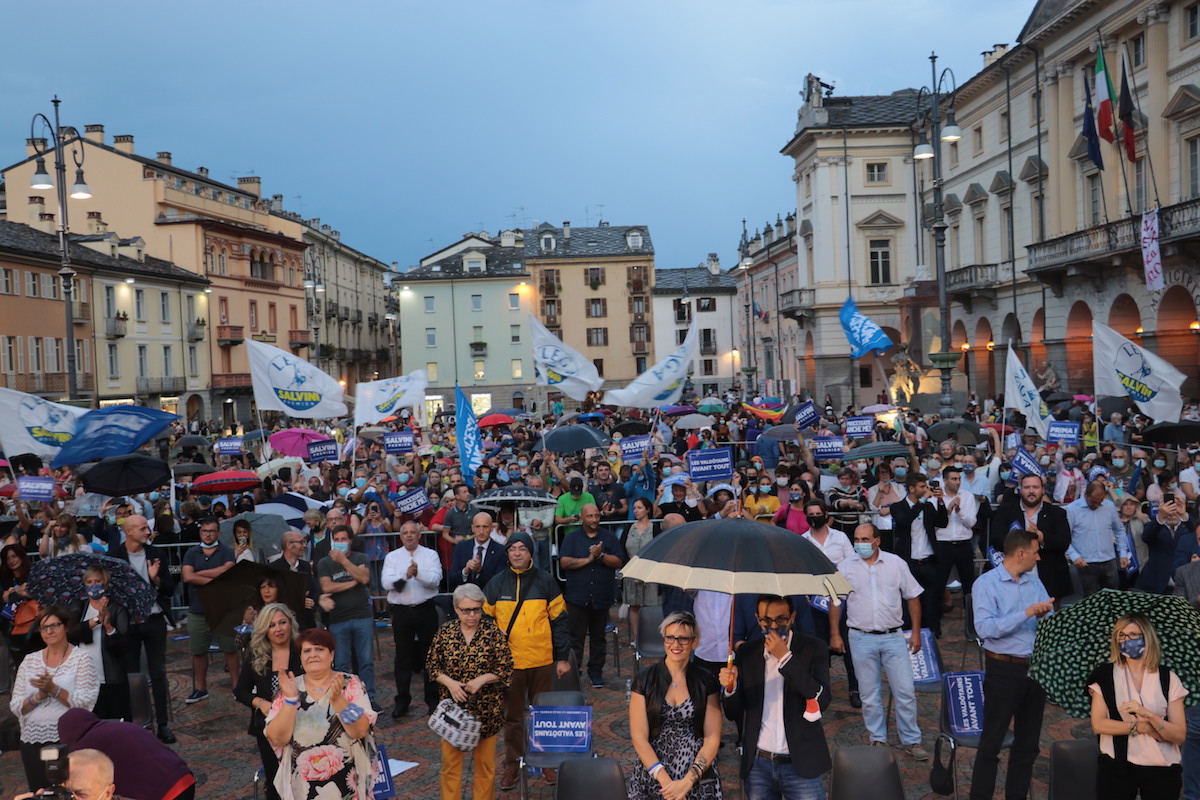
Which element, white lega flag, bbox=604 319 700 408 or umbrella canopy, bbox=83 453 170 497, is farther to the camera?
white lega flag, bbox=604 319 700 408

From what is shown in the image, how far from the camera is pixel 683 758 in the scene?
19.2ft

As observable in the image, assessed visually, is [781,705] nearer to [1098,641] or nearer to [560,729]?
[1098,641]

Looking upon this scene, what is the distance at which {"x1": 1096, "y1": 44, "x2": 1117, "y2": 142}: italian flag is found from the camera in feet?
99.7

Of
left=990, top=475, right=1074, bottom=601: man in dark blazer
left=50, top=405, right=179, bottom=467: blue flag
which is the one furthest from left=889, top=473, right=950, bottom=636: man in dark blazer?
left=50, top=405, right=179, bottom=467: blue flag

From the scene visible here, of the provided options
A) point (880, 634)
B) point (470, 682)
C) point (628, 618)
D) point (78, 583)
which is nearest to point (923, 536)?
point (880, 634)

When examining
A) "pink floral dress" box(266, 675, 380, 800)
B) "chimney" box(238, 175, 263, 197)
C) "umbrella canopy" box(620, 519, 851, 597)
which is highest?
"chimney" box(238, 175, 263, 197)

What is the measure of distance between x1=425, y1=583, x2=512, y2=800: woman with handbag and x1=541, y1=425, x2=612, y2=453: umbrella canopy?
10.5 metres

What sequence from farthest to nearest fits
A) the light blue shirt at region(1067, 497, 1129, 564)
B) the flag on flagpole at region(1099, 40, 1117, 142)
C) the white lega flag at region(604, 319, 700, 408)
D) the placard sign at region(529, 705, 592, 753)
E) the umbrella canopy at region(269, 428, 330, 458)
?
the flag on flagpole at region(1099, 40, 1117, 142) < the umbrella canopy at region(269, 428, 330, 458) < the white lega flag at region(604, 319, 700, 408) < the light blue shirt at region(1067, 497, 1129, 564) < the placard sign at region(529, 705, 592, 753)

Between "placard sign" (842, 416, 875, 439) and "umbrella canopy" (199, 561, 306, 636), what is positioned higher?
"placard sign" (842, 416, 875, 439)

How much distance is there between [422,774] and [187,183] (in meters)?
60.8

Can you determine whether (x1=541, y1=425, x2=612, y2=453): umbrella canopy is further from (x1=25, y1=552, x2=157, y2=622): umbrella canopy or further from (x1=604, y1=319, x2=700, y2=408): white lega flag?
(x1=25, y1=552, x2=157, y2=622): umbrella canopy

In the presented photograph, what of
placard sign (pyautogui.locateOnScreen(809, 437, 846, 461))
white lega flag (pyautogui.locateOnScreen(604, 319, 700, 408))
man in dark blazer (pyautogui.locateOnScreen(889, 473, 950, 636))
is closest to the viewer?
man in dark blazer (pyautogui.locateOnScreen(889, 473, 950, 636))

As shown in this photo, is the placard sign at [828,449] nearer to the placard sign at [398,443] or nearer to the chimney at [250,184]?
the placard sign at [398,443]

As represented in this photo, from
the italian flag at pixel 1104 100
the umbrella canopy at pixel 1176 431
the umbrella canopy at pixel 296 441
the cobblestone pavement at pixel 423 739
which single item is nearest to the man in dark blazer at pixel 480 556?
the cobblestone pavement at pixel 423 739
